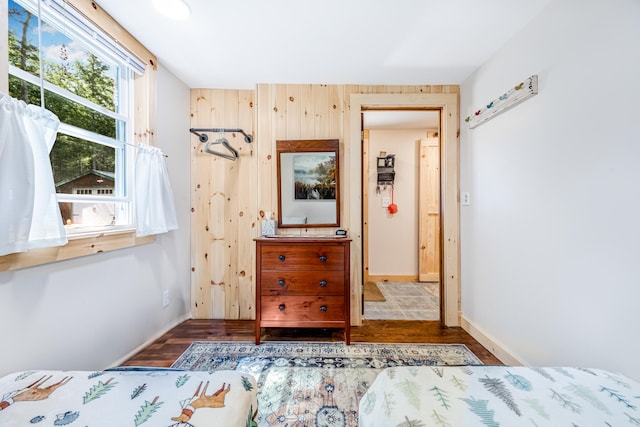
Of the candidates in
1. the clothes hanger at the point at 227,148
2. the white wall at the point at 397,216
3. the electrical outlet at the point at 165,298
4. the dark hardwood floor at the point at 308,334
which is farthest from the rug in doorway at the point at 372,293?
the clothes hanger at the point at 227,148

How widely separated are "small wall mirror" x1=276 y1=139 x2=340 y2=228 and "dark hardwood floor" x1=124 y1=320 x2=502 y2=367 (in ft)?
3.24

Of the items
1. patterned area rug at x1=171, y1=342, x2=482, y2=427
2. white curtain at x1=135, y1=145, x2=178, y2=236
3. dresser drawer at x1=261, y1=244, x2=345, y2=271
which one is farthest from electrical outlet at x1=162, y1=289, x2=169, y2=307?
dresser drawer at x1=261, y1=244, x2=345, y2=271

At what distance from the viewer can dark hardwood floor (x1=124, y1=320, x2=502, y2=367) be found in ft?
6.41

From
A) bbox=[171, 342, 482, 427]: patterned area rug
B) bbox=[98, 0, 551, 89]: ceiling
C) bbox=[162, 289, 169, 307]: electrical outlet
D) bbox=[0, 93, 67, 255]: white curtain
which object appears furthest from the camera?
bbox=[162, 289, 169, 307]: electrical outlet

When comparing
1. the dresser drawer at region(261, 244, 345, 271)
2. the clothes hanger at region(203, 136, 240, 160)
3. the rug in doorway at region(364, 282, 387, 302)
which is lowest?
the rug in doorway at region(364, 282, 387, 302)

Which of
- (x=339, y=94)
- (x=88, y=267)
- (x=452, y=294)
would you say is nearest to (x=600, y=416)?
(x=452, y=294)

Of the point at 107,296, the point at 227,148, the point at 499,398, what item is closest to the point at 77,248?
the point at 107,296

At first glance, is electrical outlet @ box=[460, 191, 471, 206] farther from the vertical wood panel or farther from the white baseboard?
the white baseboard

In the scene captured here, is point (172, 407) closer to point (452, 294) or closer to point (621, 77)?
point (621, 77)

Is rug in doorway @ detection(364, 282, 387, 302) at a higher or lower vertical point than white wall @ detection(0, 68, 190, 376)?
lower

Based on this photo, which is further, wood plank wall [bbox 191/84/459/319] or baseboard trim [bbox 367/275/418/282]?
baseboard trim [bbox 367/275/418/282]

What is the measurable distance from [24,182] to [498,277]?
9.44 feet

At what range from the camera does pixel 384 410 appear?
72cm

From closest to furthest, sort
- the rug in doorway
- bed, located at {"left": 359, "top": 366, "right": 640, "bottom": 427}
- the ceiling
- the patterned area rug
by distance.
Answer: bed, located at {"left": 359, "top": 366, "right": 640, "bottom": 427} < the patterned area rug < the ceiling < the rug in doorway
